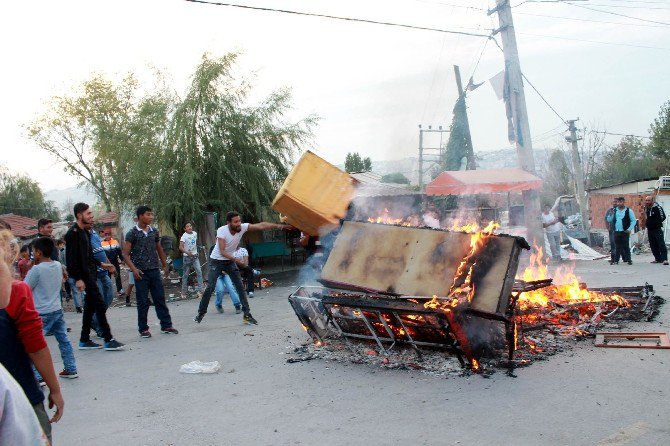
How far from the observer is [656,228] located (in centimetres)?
1399

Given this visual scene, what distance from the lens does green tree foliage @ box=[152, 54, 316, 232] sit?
16.5 meters

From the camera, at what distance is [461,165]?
3375 cm

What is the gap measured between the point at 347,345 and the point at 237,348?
61.5 inches

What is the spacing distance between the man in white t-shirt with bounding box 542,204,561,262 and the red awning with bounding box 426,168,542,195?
33.1 inches

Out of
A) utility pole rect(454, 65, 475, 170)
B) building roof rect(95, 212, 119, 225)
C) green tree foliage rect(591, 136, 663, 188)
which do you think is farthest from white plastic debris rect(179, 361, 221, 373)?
green tree foliage rect(591, 136, 663, 188)

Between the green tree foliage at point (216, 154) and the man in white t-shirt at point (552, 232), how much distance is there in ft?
27.5

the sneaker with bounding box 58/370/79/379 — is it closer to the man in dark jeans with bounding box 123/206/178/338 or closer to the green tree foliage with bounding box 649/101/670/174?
the man in dark jeans with bounding box 123/206/178/338

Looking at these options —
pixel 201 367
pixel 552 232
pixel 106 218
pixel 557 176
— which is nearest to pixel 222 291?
pixel 201 367

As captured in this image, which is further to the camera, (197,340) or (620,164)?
(620,164)

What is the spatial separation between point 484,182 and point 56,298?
1328cm

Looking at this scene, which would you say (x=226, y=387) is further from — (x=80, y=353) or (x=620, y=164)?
(x=620, y=164)

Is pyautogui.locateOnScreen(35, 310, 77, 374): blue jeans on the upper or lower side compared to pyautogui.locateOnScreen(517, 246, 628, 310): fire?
upper

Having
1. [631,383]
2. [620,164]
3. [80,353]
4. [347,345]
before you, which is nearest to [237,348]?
[347,345]

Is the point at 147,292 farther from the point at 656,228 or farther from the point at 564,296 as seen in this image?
the point at 656,228
